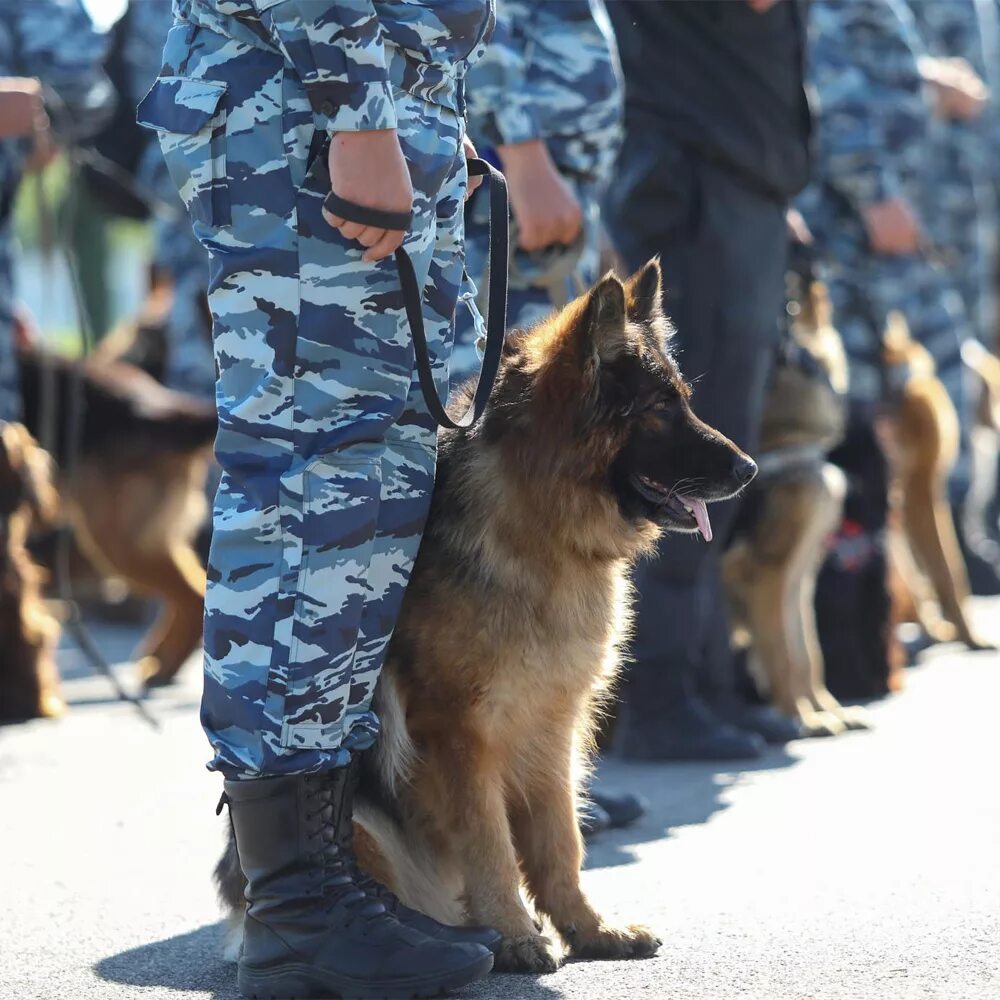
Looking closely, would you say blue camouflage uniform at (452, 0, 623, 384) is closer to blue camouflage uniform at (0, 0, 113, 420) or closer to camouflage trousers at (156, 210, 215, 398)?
blue camouflage uniform at (0, 0, 113, 420)

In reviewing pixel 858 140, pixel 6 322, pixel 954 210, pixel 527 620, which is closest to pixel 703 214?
pixel 527 620

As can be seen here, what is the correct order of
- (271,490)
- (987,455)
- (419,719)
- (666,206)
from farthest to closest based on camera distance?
1. (987,455)
2. (666,206)
3. (419,719)
4. (271,490)

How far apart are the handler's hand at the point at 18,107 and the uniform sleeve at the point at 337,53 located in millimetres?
2506

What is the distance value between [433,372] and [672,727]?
2.38m

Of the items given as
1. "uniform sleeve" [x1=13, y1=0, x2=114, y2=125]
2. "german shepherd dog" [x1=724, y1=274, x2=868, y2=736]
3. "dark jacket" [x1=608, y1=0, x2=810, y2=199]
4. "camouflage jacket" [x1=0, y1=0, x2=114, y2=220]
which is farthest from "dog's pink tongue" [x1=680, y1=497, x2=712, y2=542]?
"uniform sleeve" [x1=13, y1=0, x2=114, y2=125]

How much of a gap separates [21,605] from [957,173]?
19.6 ft

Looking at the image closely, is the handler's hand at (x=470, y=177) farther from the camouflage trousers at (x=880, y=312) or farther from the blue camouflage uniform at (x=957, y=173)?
the blue camouflage uniform at (x=957, y=173)

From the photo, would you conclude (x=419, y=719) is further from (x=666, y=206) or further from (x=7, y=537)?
(x=7, y=537)

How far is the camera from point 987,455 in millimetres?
10234

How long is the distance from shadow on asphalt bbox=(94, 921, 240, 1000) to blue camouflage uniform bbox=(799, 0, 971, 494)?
401cm

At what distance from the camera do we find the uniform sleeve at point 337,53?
2494mm

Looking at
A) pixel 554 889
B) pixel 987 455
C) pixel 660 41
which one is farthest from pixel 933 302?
pixel 554 889

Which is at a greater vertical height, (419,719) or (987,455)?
(419,719)

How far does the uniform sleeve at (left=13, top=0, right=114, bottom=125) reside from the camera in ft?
18.8
